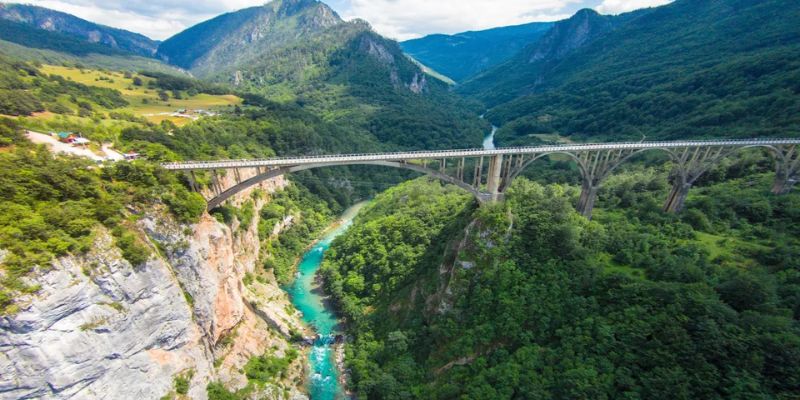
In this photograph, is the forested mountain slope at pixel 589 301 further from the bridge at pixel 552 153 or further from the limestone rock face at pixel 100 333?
the limestone rock face at pixel 100 333

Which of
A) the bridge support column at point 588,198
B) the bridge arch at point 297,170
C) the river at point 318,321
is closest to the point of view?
the river at point 318,321

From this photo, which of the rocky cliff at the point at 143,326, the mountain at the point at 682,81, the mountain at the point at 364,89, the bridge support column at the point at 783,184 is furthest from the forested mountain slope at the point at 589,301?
the mountain at the point at 364,89

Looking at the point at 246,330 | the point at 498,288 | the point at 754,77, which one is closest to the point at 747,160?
the point at 498,288

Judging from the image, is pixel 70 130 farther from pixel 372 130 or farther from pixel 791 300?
pixel 372 130

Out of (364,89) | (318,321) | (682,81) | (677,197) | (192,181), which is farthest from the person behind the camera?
(364,89)

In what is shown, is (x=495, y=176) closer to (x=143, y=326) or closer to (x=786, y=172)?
(x=143, y=326)

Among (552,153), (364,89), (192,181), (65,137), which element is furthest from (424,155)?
(364,89)

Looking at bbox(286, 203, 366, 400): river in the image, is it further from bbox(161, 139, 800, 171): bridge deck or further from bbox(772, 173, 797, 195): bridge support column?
bbox(772, 173, 797, 195): bridge support column
